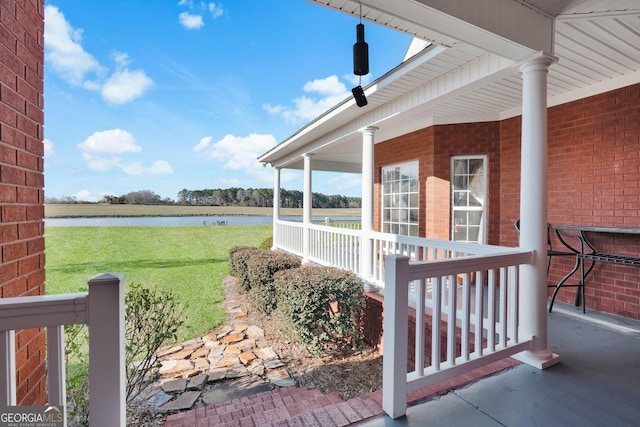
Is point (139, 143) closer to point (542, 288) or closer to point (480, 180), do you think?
point (480, 180)

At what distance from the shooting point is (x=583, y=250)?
3936mm

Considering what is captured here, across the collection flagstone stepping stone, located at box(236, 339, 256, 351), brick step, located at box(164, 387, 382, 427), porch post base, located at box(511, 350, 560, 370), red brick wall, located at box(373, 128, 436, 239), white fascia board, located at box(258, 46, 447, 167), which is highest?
white fascia board, located at box(258, 46, 447, 167)

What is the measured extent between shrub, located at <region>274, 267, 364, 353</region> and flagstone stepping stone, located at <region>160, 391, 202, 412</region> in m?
1.43

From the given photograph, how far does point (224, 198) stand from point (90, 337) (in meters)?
15.7

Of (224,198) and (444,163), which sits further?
(224,198)

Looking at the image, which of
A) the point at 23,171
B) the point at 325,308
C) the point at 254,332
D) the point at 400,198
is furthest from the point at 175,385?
the point at 400,198

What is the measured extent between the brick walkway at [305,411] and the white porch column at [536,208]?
29cm

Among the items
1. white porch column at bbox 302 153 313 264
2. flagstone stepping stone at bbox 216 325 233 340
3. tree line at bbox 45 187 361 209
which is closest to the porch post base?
flagstone stepping stone at bbox 216 325 233 340

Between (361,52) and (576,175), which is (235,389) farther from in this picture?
(576,175)

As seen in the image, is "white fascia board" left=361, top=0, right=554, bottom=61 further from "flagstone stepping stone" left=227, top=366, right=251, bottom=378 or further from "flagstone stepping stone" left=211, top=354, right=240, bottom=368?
"flagstone stepping stone" left=211, top=354, right=240, bottom=368

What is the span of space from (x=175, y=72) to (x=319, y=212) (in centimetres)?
1351

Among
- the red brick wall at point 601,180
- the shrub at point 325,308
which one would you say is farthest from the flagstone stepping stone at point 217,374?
the red brick wall at point 601,180

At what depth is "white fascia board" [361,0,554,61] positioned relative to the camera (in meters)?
2.01

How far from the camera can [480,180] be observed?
536cm
